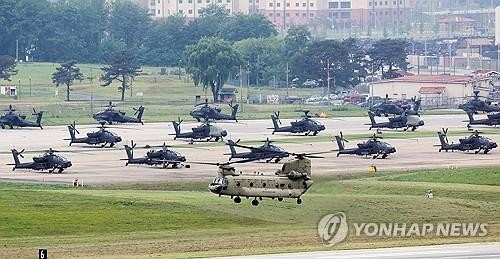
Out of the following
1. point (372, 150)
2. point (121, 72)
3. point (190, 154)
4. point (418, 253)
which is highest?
point (121, 72)

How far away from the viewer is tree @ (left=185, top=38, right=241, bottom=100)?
178 m

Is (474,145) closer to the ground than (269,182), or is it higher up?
closer to the ground

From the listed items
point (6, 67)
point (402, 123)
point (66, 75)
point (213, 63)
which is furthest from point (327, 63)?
point (402, 123)

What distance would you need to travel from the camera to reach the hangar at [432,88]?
178750mm

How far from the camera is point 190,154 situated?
107 m

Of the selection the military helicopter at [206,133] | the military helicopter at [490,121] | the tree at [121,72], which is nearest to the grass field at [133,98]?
the tree at [121,72]

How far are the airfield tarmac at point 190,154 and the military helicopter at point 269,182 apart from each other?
21.9 meters

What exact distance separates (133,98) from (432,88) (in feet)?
116

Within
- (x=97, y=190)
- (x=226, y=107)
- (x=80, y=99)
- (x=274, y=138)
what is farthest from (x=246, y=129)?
(x=97, y=190)

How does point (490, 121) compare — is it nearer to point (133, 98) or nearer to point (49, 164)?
point (49, 164)

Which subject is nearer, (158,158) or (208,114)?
(158,158)

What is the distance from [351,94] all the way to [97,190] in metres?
112

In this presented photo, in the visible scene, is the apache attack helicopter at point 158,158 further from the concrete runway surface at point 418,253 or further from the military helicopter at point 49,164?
the concrete runway surface at point 418,253

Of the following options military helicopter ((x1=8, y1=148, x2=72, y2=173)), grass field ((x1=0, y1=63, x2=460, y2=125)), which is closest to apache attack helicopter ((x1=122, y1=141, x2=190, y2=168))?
military helicopter ((x1=8, y1=148, x2=72, y2=173))
